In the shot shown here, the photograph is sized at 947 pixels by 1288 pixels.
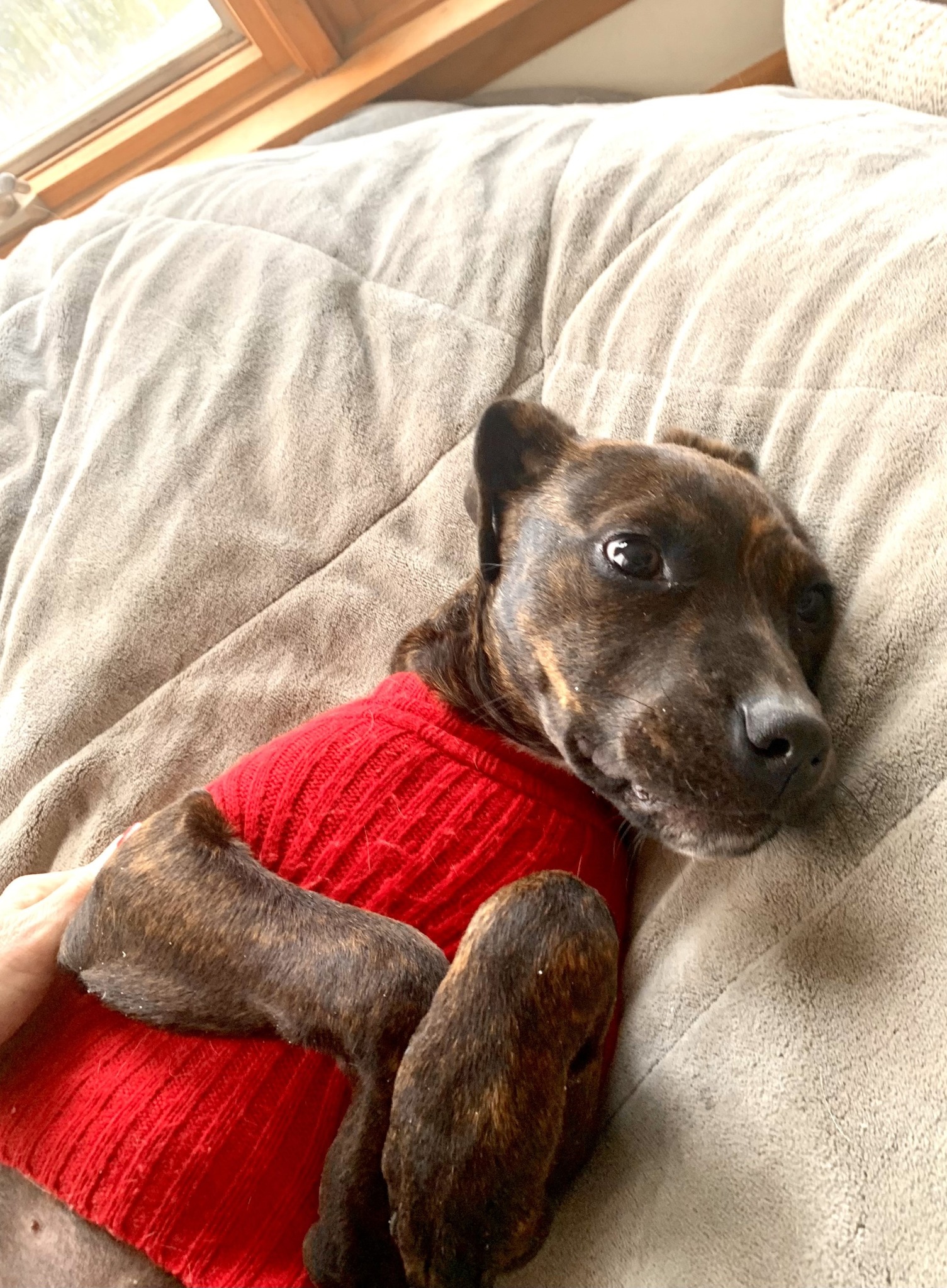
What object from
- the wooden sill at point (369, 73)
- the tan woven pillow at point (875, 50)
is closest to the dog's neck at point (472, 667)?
the tan woven pillow at point (875, 50)

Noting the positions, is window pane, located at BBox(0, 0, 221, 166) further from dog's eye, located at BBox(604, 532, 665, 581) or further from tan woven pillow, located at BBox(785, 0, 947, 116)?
dog's eye, located at BBox(604, 532, 665, 581)

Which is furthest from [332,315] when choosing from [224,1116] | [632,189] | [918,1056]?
[918,1056]

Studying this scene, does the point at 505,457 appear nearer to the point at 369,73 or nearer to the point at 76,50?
the point at 369,73

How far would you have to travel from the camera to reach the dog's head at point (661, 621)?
1.30 m

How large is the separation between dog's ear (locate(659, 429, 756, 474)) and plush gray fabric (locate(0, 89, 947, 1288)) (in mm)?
42

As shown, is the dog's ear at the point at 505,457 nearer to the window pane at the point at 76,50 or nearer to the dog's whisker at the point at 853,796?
the dog's whisker at the point at 853,796

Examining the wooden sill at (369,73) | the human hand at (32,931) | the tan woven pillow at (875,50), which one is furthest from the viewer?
the wooden sill at (369,73)

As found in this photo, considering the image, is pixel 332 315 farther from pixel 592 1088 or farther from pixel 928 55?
pixel 592 1088

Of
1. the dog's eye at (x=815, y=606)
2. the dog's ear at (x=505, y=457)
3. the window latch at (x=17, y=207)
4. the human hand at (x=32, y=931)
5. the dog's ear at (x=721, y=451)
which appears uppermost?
the window latch at (x=17, y=207)

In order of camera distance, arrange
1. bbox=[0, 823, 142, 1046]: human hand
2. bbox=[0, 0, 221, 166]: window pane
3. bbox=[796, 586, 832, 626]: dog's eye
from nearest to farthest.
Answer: bbox=[796, 586, 832, 626]: dog's eye
bbox=[0, 823, 142, 1046]: human hand
bbox=[0, 0, 221, 166]: window pane

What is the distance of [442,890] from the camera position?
59.8 inches

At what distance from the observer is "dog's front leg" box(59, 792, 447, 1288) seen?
4.12ft

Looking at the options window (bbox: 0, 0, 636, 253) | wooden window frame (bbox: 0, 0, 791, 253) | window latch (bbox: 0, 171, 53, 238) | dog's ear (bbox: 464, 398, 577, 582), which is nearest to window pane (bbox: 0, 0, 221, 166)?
window (bbox: 0, 0, 636, 253)

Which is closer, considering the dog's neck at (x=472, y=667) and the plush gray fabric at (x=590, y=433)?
the plush gray fabric at (x=590, y=433)
